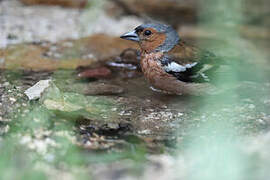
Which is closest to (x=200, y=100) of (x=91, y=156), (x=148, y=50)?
(x=148, y=50)

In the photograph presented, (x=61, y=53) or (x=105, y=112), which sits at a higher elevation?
(x=105, y=112)

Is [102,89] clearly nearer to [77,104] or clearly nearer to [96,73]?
[96,73]

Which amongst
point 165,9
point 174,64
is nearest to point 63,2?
point 165,9

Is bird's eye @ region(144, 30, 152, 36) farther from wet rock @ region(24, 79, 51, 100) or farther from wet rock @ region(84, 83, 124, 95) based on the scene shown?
wet rock @ region(24, 79, 51, 100)

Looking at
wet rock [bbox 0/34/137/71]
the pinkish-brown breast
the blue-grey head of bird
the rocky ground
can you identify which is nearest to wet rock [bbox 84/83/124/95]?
the rocky ground

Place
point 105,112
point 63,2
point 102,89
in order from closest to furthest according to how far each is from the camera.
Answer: point 105,112, point 102,89, point 63,2

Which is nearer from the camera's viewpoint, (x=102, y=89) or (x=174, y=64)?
(x=102, y=89)

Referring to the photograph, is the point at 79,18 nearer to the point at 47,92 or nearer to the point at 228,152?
the point at 47,92
